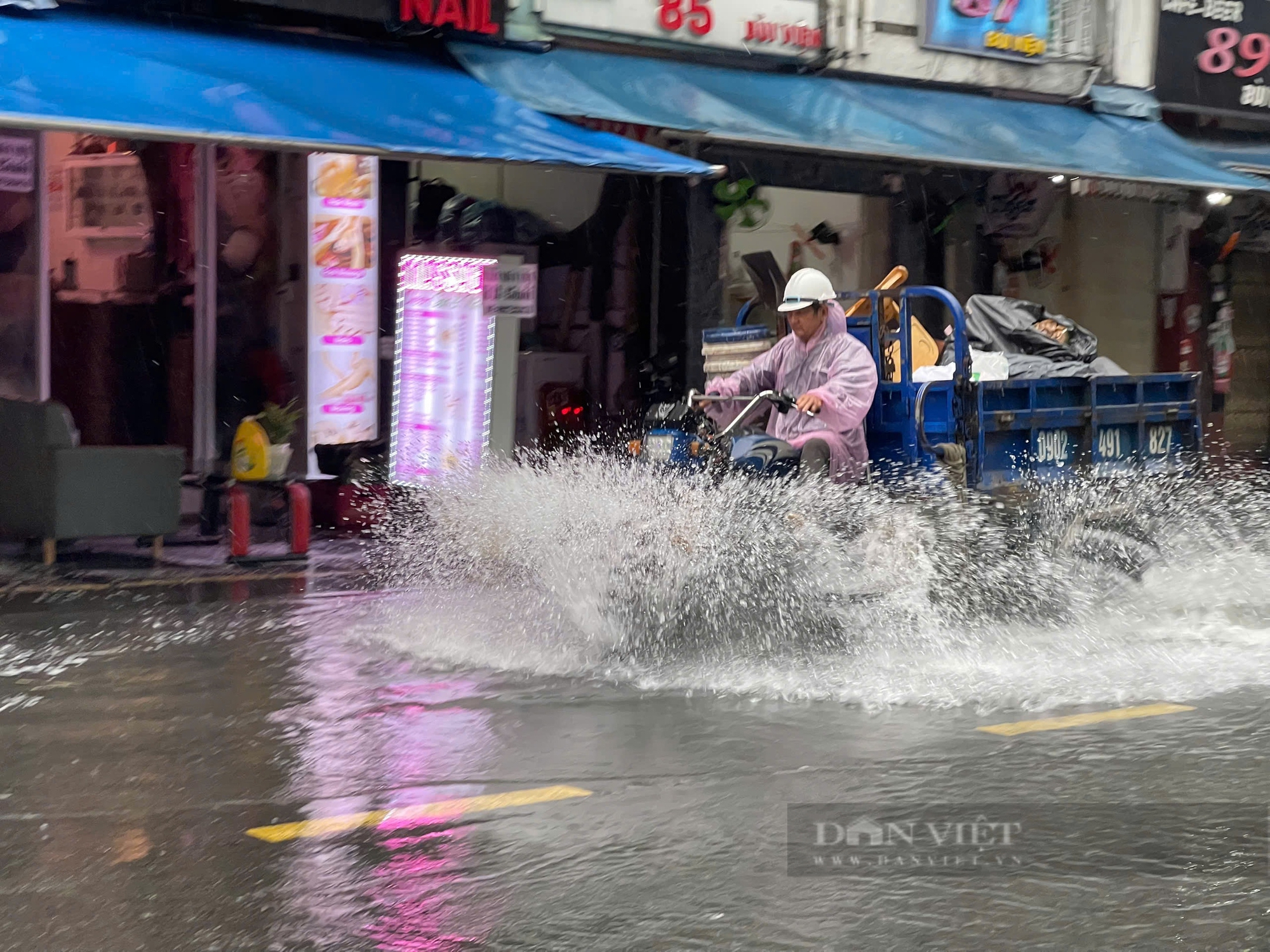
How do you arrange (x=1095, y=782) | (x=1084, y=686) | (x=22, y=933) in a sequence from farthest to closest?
(x=1084, y=686) < (x=1095, y=782) < (x=22, y=933)

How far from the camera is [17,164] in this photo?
12.6 metres

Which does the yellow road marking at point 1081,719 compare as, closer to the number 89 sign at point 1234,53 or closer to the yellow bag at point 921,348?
the yellow bag at point 921,348

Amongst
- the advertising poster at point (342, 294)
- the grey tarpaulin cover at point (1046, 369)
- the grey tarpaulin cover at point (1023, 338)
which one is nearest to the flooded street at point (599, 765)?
the grey tarpaulin cover at point (1046, 369)

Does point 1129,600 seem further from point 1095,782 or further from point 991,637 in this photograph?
point 1095,782

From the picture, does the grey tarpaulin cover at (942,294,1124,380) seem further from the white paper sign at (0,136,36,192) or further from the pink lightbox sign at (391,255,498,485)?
the white paper sign at (0,136,36,192)

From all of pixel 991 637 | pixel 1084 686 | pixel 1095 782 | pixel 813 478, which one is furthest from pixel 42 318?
pixel 1095 782

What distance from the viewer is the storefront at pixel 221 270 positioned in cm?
1252

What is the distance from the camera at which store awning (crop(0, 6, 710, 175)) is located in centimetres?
959

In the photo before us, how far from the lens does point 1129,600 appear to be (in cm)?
889

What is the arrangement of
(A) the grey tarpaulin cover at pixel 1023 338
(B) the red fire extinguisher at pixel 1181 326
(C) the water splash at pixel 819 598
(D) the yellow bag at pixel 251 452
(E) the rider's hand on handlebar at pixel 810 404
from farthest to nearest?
(B) the red fire extinguisher at pixel 1181 326 → (D) the yellow bag at pixel 251 452 → (A) the grey tarpaulin cover at pixel 1023 338 → (E) the rider's hand on handlebar at pixel 810 404 → (C) the water splash at pixel 819 598

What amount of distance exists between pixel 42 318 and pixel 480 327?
3.63m

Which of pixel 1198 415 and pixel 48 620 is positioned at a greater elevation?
pixel 1198 415

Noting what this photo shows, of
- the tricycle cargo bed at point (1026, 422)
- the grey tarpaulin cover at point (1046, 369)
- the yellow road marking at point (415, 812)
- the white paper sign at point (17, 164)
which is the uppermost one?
the white paper sign at point (17, 164)

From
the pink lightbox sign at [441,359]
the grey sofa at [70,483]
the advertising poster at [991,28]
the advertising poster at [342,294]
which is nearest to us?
the grey sofa at [70,483]
